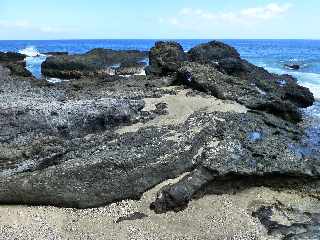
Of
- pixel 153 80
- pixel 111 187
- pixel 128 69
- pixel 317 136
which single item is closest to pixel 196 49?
pixel 128 69

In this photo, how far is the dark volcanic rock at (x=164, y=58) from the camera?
2775 centimetres

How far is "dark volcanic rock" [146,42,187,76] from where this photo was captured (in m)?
27.7

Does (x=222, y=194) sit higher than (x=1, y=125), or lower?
lower

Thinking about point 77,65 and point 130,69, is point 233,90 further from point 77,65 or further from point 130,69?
point 77,65

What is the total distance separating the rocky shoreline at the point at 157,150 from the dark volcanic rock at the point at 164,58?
202 inches

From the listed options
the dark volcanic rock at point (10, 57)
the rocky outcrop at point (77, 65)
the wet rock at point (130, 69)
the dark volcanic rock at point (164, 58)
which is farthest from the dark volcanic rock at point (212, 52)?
the dark volcanic rock at point (10, 57)

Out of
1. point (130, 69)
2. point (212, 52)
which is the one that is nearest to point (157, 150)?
point (212, 52)

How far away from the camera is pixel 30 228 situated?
13.3 meters

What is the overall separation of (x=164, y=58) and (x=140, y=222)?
55.1 ft

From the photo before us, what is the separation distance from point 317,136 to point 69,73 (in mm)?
20501

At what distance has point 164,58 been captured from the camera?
29375 mm

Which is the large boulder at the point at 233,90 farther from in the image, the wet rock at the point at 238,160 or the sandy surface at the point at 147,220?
the sandy surface at the point at 147,220

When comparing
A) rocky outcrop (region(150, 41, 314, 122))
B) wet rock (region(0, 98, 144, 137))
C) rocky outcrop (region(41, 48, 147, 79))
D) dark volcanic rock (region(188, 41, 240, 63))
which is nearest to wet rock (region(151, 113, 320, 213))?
rocky outcrop (region(150, 41, 314, 122))

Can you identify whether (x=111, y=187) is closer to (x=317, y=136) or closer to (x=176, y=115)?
(x=176, y=115)
